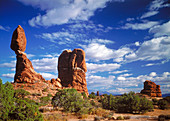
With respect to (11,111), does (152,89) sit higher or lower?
lower

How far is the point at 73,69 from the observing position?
5384 cm

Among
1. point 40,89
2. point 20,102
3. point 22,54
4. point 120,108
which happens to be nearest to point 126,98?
point 120,108

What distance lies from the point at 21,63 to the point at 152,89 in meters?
61.4

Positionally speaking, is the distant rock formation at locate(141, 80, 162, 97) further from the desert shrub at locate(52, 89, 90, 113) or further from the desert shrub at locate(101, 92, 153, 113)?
the desert shrub at locate(52, 89, 90, 113)

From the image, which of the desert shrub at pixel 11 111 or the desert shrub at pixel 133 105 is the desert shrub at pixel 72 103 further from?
the desert shrub at pixel 133 105

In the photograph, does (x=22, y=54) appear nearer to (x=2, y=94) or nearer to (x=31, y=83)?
(x=31, y=83)

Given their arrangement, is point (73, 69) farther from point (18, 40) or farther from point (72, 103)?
point (72, 103)

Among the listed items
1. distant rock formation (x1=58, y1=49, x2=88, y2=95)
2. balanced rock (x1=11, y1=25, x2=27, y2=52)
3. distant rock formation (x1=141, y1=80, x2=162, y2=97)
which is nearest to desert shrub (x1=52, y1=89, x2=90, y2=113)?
balanced rock (x1=11, y1=25, x2=27, y2=52)

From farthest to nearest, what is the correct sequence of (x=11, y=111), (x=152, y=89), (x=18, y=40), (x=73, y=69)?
(x=152, y=89) → (x=73, y=69) → (x=18, y=40) → (x=11, y=111)

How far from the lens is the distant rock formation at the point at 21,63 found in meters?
37.8

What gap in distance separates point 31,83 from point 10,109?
32.2 meters

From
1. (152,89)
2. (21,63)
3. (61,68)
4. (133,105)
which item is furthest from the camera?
(152,89)

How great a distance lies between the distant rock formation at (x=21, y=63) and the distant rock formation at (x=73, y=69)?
13.9m

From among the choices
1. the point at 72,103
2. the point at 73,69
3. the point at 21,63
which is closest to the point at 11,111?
the point at 72,103
